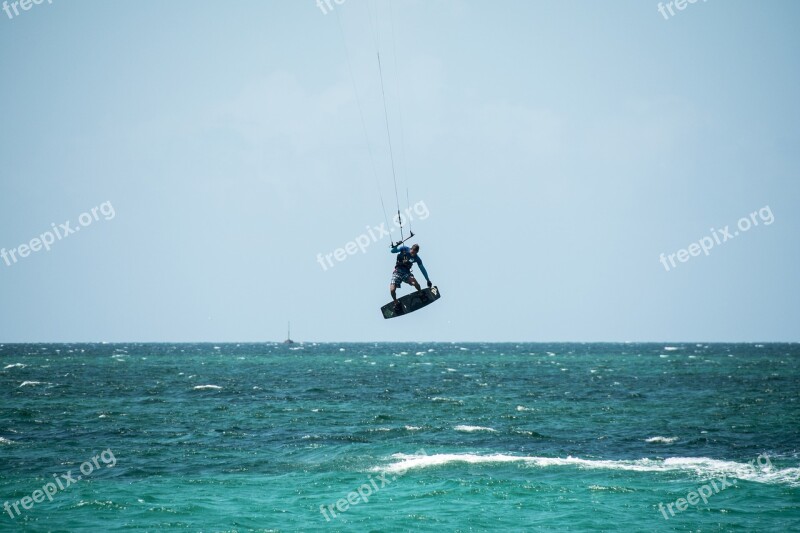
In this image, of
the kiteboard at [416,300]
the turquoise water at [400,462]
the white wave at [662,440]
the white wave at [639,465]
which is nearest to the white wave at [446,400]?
the turquoise water at [400,462]

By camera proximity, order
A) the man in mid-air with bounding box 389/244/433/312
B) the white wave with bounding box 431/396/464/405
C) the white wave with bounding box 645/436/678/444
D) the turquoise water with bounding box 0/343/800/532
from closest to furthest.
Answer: the turquoise water with bounding box 0/343/800/532
the man in mid-air with bounding box 389/244/433/312
the white wave with bounding box 645/436/678/444
the white wave with bounding box 431/396/464/405

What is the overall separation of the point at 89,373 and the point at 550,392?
174 feet

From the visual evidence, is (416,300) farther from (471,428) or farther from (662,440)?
(662,440)

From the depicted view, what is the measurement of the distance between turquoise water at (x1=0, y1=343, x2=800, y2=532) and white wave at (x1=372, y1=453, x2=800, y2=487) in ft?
0.37

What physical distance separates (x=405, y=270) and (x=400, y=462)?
9324 millimetres

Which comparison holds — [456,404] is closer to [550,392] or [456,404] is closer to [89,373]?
[550,392]

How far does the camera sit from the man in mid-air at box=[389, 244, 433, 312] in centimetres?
2209

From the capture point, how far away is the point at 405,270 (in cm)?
2241

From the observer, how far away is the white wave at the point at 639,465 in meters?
25.8

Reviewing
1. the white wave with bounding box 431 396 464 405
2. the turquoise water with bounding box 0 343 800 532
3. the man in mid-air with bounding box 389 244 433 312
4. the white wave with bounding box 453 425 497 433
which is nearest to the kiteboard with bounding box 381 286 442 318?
the man in mid-air with bounding box 389 244 433 312

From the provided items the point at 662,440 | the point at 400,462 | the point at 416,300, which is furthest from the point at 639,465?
the point at 416,300

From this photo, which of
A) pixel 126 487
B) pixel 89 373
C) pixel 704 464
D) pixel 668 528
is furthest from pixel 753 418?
pixel 89 373

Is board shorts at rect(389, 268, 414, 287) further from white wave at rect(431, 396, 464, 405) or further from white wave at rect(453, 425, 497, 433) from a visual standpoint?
white wave at rect(431, 396, 464, 405)

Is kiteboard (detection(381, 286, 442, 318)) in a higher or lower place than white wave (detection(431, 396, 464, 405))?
higher
